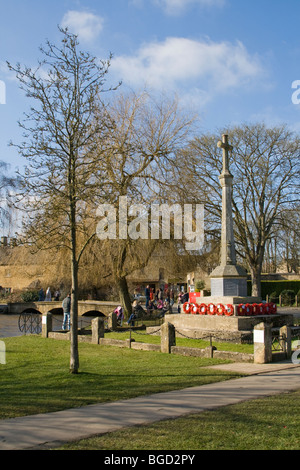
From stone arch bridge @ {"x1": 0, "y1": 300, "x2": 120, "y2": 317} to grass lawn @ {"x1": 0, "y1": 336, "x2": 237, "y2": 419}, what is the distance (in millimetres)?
18484

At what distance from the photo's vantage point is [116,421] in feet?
21.6

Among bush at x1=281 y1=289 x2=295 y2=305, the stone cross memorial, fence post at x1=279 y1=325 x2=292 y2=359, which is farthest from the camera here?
bush at x1=281 y1=289 x2=295 y2=305

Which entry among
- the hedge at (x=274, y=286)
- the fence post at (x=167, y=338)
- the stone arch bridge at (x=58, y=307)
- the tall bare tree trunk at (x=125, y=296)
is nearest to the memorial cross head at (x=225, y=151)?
the fence post at (x=167, y=338)

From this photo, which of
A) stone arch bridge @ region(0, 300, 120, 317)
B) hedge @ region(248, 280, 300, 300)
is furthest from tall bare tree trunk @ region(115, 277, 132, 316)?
hedge @ region(248, 280, 300, 300)

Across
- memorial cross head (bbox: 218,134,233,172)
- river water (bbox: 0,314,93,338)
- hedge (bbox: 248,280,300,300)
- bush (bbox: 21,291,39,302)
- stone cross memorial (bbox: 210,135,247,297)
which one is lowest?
river water (bbox: 0,314,93,338)

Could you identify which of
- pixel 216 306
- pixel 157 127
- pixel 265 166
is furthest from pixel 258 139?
pixel 216 306

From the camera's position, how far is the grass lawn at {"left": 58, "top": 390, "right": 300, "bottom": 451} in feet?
17.7

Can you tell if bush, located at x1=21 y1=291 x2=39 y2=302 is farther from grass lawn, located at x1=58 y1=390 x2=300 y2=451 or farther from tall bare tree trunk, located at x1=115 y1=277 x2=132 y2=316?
grass lawn, located at x1=58 y1=390 x2=300 y2=451

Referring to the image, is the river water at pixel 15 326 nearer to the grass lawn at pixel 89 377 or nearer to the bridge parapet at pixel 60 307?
the bridge parapet at pixel 60 307

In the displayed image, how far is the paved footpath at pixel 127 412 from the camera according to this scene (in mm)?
5891

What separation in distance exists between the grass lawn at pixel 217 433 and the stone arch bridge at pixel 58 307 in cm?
2634

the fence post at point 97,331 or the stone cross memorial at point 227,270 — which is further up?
the stone cross memorial at point 227,270

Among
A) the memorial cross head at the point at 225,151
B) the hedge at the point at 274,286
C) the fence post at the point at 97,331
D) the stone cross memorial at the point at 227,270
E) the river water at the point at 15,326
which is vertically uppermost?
the memorial cross head at the point at 225,151

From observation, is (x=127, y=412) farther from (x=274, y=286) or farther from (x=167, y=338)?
(x=274, y=286)
